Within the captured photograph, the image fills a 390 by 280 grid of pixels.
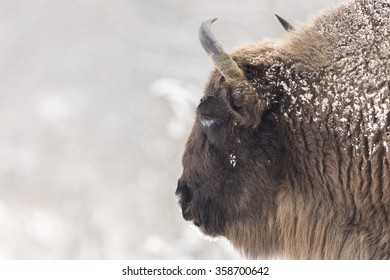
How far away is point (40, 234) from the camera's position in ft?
25.4

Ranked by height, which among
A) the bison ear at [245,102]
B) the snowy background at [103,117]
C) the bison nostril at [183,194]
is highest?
the snowy background at [103,117]

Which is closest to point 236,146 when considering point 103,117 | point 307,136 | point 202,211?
point 307,136

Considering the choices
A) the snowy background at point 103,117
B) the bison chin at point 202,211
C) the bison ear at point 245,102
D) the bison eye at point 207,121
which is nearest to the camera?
the bison ear at point 245,102

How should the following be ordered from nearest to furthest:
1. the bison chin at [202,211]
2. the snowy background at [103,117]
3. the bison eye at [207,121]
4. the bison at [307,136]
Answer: the bison at [307,136], the bison eye at [207,121], the bison chin at [202,211], the snowy background at [103,117]

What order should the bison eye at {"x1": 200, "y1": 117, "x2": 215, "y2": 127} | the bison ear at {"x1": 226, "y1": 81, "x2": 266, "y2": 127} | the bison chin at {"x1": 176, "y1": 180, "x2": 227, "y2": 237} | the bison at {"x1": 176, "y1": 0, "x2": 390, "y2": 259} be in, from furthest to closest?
the bison chin at {"x1": 176, "y1": 180, "x2": 227, "y2": 237} < the bison eye at {"x1": 200, "y1": 117, "x2": 215, "y2": 127} < the bison ear at {"x1": 226, "y1": 81, "x2": 266, "y2": 127} < the bison at {"x1": 176, "y1": 0, "x2": 390, "y2": 259}

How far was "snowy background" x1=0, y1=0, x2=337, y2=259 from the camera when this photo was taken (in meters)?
7.68

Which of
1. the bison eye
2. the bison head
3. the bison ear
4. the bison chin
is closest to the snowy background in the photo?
the bison chin

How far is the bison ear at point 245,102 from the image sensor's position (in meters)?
3.33

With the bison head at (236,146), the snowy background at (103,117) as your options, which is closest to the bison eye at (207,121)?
the bison head at (236,146)

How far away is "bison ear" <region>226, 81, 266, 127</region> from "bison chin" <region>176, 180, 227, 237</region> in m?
0.57

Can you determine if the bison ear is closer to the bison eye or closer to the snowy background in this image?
the bison eye

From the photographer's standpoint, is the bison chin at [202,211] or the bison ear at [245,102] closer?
the bison ear at [245,102]

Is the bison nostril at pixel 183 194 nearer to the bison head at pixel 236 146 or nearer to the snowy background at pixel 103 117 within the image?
the bison head at pixel 236 146

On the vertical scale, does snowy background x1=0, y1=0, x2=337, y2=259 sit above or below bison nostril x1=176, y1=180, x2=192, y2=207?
above
